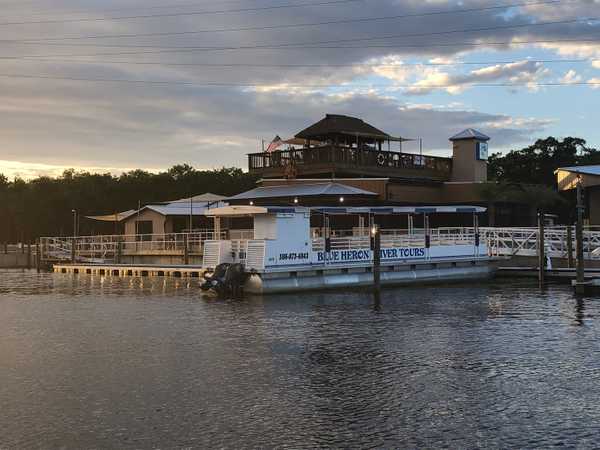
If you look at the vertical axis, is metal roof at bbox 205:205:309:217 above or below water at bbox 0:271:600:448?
above

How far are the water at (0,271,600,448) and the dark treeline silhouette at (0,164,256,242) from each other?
59698 mm

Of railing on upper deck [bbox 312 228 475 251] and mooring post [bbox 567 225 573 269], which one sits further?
mooring post [bbox 567 225 573 269]

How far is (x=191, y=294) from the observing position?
34125mm

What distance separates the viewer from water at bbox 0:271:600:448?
11539mm

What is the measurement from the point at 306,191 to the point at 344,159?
226 inches

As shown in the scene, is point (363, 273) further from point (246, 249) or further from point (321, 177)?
point (321, 177)

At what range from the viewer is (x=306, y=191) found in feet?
151

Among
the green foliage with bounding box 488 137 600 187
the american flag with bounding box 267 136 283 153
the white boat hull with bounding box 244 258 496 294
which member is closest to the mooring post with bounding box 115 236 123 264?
the american flag with bounding box 267 136 283 153

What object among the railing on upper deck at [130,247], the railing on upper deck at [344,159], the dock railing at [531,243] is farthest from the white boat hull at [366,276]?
the railing on upper deck at [344,159]

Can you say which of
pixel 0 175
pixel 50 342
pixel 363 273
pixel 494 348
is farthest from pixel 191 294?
pixel 0 175

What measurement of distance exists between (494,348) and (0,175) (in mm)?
105997

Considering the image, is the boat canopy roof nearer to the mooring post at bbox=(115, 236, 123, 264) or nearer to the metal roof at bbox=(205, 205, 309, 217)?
the metal roof at bbox=(205, 205, 309, 217)

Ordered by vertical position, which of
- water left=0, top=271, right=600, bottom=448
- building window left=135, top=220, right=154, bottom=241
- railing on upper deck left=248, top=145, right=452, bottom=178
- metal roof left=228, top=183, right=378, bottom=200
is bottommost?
water left=0, top=271, right=600, bottom=448

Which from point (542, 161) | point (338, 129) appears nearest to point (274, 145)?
point (338, 129)
